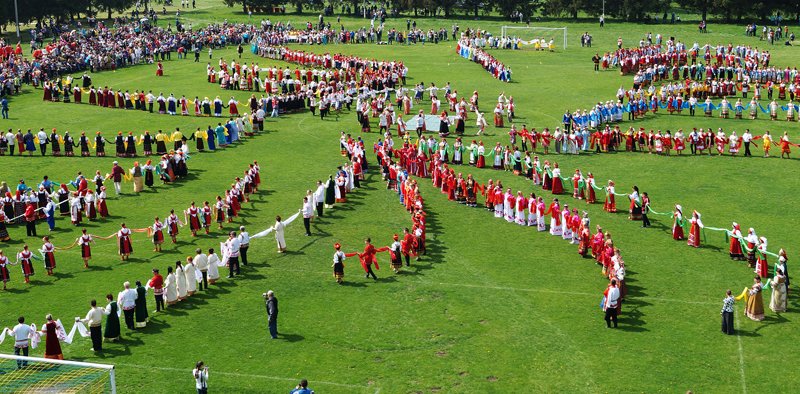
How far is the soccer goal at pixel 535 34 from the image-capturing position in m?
88.2

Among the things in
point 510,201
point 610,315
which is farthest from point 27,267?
point 610,315

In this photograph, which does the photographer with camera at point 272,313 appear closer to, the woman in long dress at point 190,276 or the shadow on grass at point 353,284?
the woman in long dress at point 190,276

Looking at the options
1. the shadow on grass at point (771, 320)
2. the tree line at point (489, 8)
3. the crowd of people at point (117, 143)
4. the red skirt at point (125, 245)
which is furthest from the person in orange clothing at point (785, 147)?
the tree line at point (489, 8)

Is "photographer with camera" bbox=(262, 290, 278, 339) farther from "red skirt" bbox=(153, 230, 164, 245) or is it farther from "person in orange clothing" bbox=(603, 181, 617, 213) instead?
"person in orange clothing" bbox=(603, 181, 617, 213)

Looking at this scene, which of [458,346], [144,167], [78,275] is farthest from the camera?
[144,167]

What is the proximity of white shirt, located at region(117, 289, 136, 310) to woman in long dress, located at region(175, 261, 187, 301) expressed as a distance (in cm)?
211

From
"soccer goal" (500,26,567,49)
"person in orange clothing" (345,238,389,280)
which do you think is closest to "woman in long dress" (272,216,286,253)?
"person in orange clothing" (345,238,389,280)

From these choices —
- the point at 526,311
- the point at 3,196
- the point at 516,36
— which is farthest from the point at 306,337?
the point at 516,36

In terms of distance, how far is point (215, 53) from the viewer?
85.4 meters

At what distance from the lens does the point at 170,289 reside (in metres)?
28.0

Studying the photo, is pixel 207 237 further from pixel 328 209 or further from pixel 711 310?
pixel 711 310

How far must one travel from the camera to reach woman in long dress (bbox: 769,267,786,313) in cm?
2681

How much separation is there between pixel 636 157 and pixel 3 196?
2943 centimetres

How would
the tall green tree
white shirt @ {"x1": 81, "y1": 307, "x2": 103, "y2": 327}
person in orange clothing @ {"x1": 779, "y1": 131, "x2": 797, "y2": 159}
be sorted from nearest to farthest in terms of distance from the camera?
white shirt @ {"x1": 81, "y1": 307, "x2": 103, "y2": 327} → person in orange clothing @ {"x1": 779, "y1": 131, "x2": 797, "y2": 159} → the tall green tree
